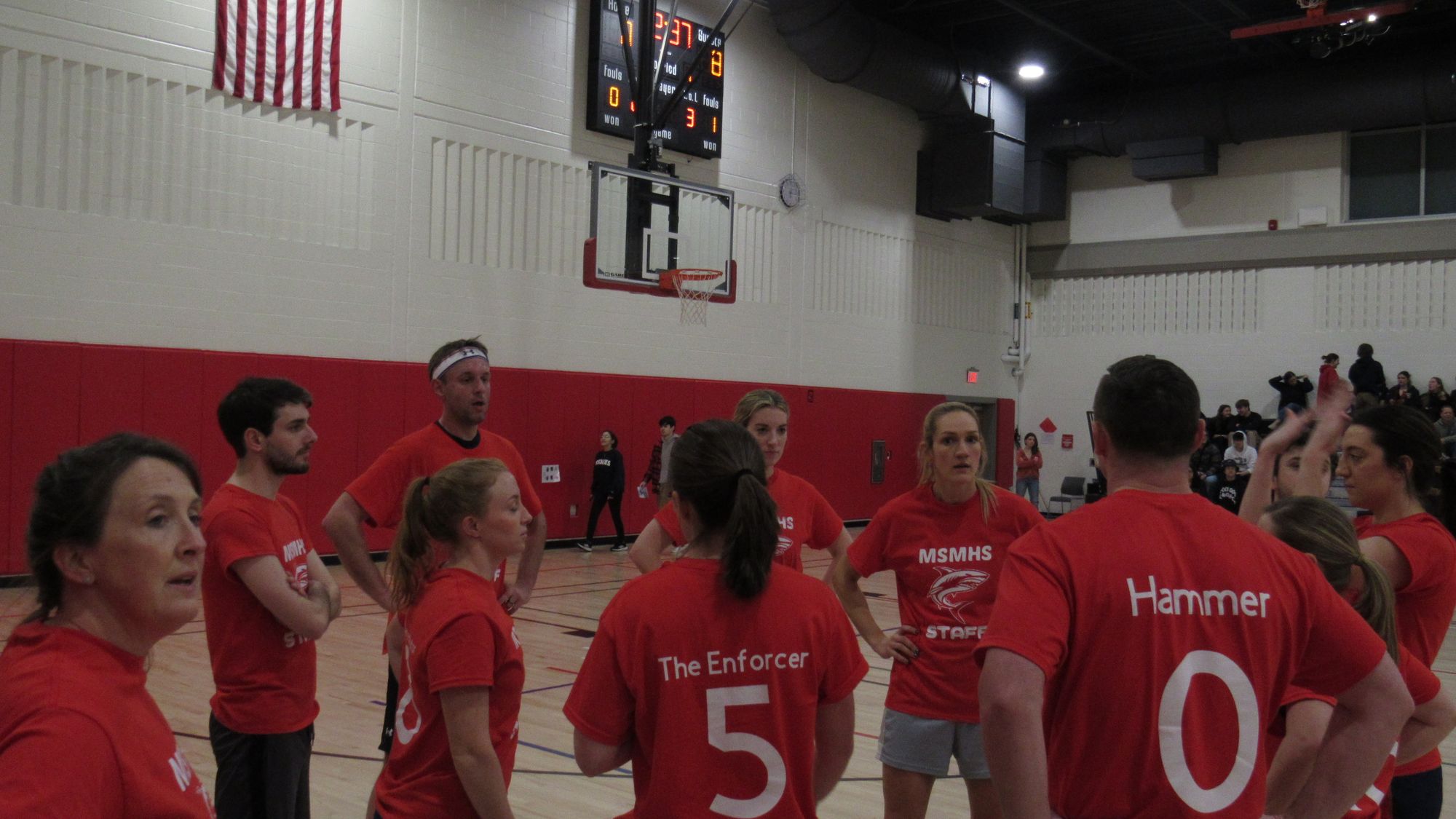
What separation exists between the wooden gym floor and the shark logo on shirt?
166 centimetres

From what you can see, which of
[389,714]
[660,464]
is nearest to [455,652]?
[389,714]

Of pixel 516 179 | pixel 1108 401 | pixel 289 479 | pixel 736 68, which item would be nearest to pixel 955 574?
pixel 1108 401

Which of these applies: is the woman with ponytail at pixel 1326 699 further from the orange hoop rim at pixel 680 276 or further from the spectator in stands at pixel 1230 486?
the spectator in stands at pixel 1230 486

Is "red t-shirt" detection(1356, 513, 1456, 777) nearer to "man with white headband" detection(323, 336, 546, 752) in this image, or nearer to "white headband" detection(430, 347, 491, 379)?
"man with white headband" detection(323, 336, 546, 752)

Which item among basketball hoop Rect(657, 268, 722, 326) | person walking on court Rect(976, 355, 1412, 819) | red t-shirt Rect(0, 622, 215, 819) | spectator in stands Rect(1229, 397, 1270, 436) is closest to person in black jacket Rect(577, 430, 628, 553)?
basketball hoop Rect(657, 268, 722, 326)

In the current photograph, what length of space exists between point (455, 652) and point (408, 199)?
11.8m

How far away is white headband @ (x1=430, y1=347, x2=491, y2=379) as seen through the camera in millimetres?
4473

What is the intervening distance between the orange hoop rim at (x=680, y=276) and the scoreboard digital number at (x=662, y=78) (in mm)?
2344

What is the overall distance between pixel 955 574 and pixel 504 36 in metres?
12.1

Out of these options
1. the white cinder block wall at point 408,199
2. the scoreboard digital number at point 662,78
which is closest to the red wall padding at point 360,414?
the white cinder block wall at point 408,199

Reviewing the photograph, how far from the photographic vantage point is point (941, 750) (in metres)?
3.82

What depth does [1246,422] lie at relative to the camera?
1914 centimetres

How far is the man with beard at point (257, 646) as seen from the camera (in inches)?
126

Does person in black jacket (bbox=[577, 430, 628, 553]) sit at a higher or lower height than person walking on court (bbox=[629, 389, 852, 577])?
lower
